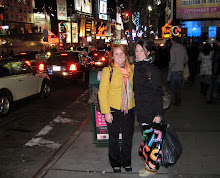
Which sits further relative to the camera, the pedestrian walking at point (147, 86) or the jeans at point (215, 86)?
the jeans at point (215, 86)

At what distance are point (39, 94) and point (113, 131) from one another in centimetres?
731

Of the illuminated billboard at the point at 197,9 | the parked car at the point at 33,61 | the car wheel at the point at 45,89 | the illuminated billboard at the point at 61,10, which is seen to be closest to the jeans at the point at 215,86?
the illuminated billboard at the point at 197,9

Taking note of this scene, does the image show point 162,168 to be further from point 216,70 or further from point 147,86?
point 216,70

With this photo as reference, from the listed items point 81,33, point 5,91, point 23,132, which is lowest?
point 23,132

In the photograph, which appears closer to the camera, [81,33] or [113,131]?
[113,131]

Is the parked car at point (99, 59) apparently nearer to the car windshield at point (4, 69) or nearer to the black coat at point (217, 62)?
the car windshield at point (4, 69)

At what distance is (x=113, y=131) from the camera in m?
3.96

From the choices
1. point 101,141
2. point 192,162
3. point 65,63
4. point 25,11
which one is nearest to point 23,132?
point 101,141

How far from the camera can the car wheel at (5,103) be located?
8336 mm

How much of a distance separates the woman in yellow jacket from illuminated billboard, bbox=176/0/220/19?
6.95 m

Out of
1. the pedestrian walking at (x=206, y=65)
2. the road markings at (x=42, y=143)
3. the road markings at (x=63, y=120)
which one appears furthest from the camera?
the pedestrian walking at (x=206, y=65)

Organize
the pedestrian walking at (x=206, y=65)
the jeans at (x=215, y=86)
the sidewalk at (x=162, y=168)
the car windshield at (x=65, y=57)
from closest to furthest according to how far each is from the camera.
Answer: the sidewalk at (x=162, y=168) < the jeans at (x=215, y=86) < the pedestrian walking at (x=206, y=65) < the car windshield at (x=65, y=57)

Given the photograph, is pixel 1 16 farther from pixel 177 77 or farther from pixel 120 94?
pixel 120 94

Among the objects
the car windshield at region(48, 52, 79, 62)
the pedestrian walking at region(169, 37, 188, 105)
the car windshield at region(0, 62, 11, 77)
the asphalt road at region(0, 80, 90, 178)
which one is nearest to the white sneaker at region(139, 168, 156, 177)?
the asphalt road at region(0, 80, 90, 178)
